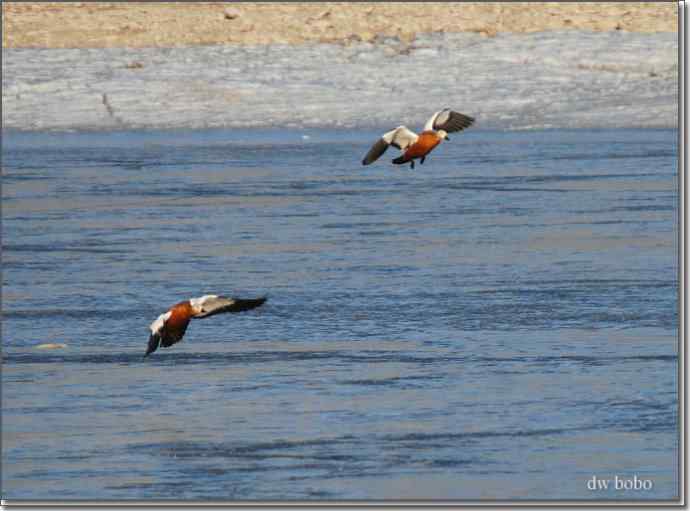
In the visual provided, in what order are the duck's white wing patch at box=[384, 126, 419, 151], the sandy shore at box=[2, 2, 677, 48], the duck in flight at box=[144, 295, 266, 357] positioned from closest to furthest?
the duck in flight at box=[144, 295, 266, 357] → the duck's white wing patch at box=[384, 126, 419, 151] → the sandy shore at box=[2, 2, 677, 48]

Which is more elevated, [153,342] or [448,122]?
[448,122]

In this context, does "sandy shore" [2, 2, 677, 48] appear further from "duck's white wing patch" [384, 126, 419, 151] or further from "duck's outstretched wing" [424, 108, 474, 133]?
"duck's white wing patch" [384, 126, 419, 151]

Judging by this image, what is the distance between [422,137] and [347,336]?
1337mm

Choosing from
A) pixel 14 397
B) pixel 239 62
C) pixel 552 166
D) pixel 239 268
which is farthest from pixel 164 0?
pixel 14 397

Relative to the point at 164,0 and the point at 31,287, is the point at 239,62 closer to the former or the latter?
the point at 164,0

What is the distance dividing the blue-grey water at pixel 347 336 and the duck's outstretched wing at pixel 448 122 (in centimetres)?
98

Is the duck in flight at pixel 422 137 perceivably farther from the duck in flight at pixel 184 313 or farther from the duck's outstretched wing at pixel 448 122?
the duck in flight at pixel 184 313

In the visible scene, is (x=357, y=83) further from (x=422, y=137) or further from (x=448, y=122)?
(x=422, y=137)

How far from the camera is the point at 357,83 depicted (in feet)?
84.7

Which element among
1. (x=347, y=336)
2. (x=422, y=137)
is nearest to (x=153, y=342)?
(x=347, y=336)

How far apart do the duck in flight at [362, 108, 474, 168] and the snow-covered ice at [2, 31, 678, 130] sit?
464 inches

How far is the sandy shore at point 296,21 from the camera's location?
30.4m

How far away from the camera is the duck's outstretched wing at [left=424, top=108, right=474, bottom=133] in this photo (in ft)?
34.7

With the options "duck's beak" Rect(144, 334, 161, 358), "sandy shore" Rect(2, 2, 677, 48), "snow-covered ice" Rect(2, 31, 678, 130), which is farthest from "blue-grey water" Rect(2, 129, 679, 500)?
"sandy shore" Rect(2, 2, 677, 48)
